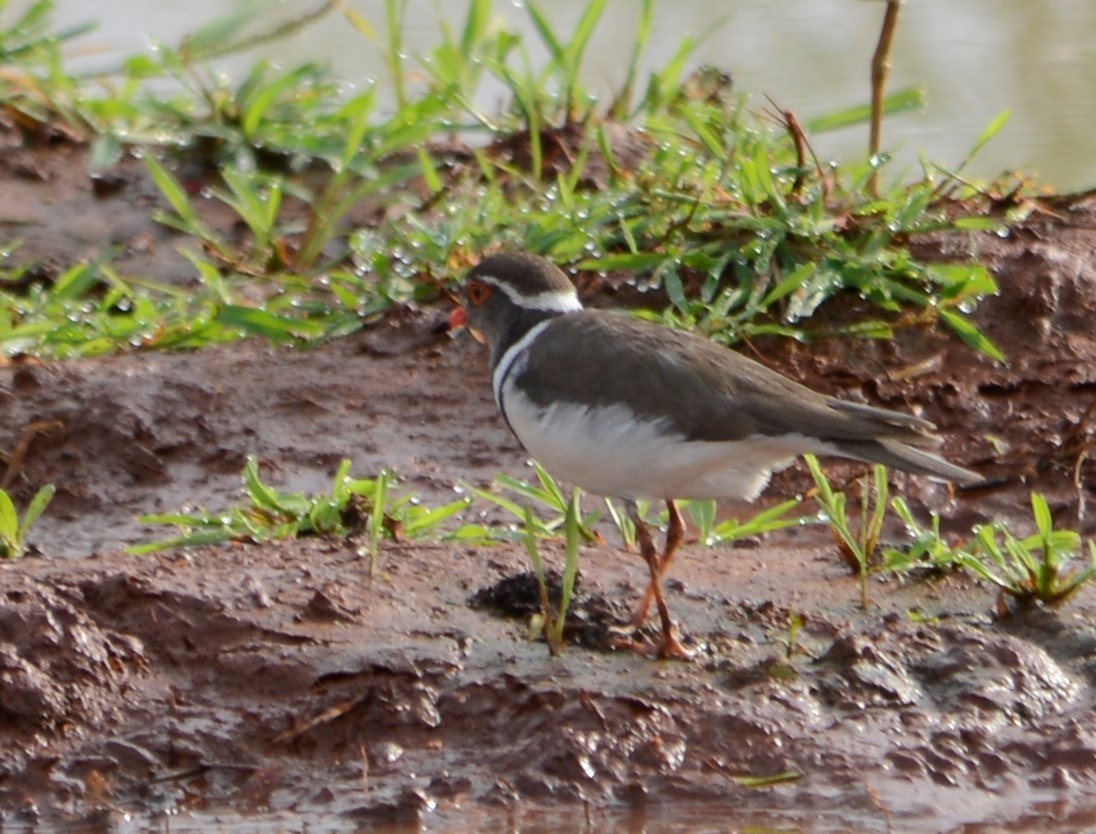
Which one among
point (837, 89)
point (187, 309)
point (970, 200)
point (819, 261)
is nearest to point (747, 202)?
point (819, 261)

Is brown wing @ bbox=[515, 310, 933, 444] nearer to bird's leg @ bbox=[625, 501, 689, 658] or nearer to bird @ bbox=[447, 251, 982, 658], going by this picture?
bird @ bbox=[447, 251, 982, 658]

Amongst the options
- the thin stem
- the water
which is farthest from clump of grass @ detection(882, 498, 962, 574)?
the water

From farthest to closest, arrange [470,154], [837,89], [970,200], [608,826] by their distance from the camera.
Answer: [837,89]
[470,154]
[970,200]
[608,826]

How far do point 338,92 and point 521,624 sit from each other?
4.83m

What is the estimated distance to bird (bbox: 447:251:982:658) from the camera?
5367 mm

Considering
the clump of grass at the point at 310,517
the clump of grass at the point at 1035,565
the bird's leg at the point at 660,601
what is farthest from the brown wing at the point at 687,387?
the clump of grass at the point at 310,517

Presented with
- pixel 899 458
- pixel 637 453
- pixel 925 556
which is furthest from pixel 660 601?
pixel 925 556

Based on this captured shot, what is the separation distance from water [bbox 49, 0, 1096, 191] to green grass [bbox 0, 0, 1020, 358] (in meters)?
0.63

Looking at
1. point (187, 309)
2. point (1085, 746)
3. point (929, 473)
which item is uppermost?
point (929, 473)

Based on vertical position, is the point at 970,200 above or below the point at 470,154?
above

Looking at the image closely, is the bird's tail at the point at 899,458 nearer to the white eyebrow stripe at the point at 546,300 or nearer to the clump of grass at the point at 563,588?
the clump of grass at the point at 563,588

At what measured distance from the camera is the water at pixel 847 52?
33.6ft

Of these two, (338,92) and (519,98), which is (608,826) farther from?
(338,92)

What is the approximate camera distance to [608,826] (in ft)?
16.2
